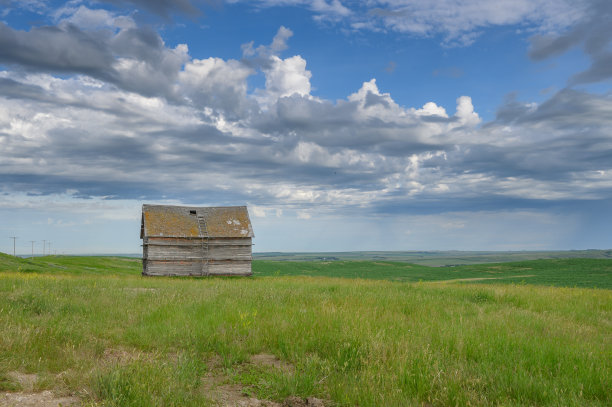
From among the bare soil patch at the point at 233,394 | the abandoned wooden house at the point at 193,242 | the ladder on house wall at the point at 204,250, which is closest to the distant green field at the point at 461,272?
the abandoned wooden house at the point at 193,242

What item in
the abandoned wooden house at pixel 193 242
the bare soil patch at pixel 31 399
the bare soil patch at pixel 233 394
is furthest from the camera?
the abandoned wooden house at pixel 193 242

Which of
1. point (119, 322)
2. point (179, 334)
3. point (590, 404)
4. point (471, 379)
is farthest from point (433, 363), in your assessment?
point (119, 322)

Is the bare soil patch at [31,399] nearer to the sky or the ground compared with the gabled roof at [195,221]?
nearer to the ground

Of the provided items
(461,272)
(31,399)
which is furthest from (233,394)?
(461,272)

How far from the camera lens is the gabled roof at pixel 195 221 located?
114 ft

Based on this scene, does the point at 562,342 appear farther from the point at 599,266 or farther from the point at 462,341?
the point at 599,266

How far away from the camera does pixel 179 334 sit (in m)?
7.40

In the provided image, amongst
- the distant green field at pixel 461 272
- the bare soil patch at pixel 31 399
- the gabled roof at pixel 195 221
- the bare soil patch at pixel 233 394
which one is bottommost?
the distant green field at pixel 461 272

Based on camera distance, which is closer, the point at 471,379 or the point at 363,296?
the point at 471,379

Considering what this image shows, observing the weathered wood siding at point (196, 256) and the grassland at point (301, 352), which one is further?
the weathered wood siding at point (196, 256)

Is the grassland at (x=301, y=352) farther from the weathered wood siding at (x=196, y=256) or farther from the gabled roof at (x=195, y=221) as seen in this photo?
the gabled roof at (x=195, y=221)

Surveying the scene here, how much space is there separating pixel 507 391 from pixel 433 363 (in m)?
1.04

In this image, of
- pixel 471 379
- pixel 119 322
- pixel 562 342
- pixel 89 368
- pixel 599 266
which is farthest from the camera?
pixel 599 266

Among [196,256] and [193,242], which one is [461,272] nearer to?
[196,256]
